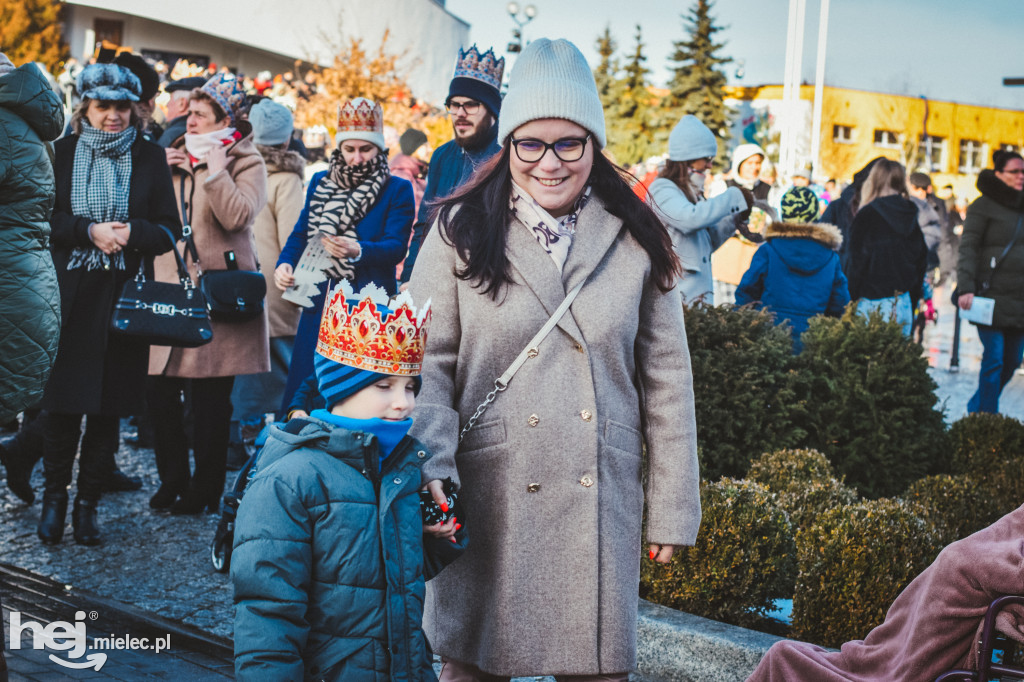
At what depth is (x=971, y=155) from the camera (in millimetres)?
74750

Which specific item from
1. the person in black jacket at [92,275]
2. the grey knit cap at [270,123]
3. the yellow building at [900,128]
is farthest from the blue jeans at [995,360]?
the yellow building at [900,128]

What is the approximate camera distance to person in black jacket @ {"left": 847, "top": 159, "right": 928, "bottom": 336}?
9453 millimetres

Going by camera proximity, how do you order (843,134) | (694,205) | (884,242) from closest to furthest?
(694,205) → (884,242) → (843,134)

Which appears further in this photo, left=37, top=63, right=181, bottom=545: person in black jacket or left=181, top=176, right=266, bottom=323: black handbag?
left=181, top=176, right=266, bottom=323: black handbag

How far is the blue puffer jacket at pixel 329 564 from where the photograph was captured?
259 cm

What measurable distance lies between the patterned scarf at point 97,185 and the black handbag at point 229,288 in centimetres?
50

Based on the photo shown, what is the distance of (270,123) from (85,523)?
10.1 ft

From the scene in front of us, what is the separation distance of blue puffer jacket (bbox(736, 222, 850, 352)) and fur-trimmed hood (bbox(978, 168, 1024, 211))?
2.66 m

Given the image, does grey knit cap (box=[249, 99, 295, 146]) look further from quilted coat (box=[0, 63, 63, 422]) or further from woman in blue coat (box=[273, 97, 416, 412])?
quilted coat (box=[0, 63, 63, 422])

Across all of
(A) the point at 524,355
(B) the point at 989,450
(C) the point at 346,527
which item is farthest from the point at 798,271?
(C) the point at 346,527

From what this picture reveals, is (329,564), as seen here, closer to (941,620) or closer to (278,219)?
(941,620)

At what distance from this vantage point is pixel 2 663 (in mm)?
3982

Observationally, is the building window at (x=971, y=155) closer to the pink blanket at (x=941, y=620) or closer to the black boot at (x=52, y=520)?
the black boot at (x=52, y=520)

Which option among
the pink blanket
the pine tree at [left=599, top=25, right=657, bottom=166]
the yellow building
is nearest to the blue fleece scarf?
the pink blanket
